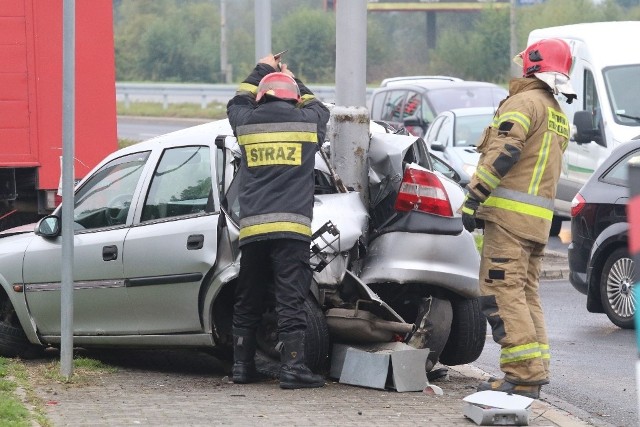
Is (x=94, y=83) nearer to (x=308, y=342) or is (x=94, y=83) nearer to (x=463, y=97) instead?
(x=308, y=342)

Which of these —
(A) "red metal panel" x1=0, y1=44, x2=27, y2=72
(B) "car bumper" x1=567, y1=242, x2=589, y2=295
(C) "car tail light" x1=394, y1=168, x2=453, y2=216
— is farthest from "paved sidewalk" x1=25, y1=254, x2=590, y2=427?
(A) "red metal panel" x1=0, y1=44, x2=27, y2=72

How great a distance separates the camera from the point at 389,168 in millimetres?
8336

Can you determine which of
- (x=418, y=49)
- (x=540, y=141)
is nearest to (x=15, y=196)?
(x=540, y=141)

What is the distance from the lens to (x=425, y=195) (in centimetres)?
805

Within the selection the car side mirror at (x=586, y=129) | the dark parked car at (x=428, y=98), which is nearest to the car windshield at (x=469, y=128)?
the dark parked car at (x=428, y=98)

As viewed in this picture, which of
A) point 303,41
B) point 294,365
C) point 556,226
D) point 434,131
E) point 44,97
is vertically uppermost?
point 303,41

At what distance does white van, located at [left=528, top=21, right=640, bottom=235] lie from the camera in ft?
53.4

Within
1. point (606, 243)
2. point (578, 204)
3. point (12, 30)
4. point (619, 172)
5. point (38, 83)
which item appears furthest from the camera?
point (38, 83)

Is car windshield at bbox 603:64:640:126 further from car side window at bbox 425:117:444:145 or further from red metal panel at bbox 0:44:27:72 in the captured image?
red metal panel at bbox 0:44:27:72

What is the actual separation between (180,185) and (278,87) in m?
0.98

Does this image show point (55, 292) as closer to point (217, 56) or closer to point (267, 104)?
point (267, 104)

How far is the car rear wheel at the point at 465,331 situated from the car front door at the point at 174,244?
60.7 inches

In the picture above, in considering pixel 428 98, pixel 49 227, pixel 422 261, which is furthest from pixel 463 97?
pixel 422 261

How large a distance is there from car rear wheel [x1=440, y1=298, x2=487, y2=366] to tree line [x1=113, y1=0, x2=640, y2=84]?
43972mm
